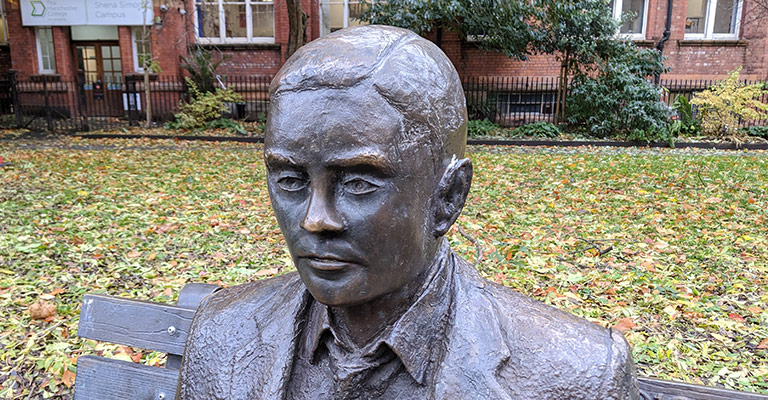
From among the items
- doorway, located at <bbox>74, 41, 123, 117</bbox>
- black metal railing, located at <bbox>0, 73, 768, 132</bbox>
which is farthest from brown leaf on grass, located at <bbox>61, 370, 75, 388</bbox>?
doorway, located at <bbox>74, 41, 123, 117</bbox>

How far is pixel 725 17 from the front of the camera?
1878 centimetres

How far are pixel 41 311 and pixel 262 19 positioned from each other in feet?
54.6

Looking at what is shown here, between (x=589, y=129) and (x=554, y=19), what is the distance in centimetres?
315

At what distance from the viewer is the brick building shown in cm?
1798

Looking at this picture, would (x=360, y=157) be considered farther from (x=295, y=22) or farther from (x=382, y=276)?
(x=295, y=22)

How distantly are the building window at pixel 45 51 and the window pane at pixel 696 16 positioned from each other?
21.4 meters

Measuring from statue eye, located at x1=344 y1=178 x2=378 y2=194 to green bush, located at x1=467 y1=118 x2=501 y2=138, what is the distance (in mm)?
14361

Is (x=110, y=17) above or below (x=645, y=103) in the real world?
above

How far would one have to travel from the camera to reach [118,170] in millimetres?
9734

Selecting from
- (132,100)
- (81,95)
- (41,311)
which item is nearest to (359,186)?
(41,311)

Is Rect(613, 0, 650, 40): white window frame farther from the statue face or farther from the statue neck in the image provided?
the statue face

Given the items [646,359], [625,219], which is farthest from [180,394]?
[625,219]

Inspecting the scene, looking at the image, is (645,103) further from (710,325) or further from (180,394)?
(180,394)

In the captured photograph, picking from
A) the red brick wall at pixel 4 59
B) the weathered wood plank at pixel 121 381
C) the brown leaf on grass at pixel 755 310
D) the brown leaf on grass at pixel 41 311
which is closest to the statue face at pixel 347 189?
the weathered wood plank at pixel 121 381
